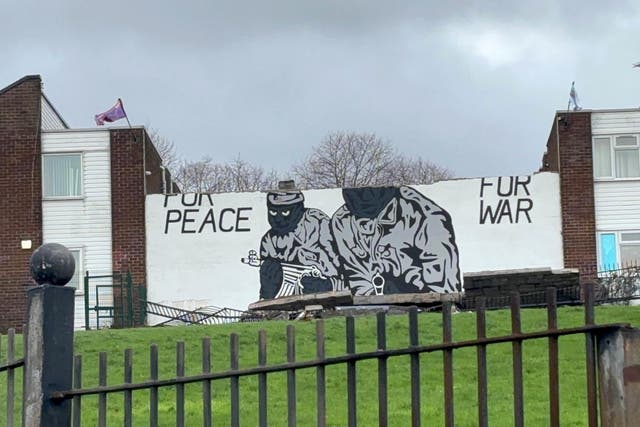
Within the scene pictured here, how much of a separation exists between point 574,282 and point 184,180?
132ft

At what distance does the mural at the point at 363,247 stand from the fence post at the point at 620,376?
24106mm

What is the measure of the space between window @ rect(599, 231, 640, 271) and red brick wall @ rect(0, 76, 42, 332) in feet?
54.9

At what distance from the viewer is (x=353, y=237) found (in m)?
28.0

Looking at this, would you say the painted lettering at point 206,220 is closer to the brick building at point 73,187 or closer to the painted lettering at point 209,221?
the painted lettering at point 209,221

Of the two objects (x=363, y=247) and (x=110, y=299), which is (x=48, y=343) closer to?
(x=363, y=247)

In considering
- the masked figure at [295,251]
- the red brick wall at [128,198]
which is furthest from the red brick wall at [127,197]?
the masked figure at [295,251]

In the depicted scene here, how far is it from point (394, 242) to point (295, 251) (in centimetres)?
296

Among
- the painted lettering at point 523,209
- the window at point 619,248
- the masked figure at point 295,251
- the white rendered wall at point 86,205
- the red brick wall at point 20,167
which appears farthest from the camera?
the white rendered wall at point 86,205

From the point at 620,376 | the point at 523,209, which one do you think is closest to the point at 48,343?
the point at 620,376

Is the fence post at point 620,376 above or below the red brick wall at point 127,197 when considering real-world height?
below

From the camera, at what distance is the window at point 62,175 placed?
2845 centimetres

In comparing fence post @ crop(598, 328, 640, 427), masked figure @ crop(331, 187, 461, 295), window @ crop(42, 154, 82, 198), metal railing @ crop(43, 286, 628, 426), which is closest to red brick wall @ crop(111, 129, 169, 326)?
window @ crop(42, 154, 82, 198)

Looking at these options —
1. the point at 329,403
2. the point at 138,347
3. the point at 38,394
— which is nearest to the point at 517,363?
the point at 38,394

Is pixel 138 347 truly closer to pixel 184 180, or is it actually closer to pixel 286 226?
pixel 286 226
